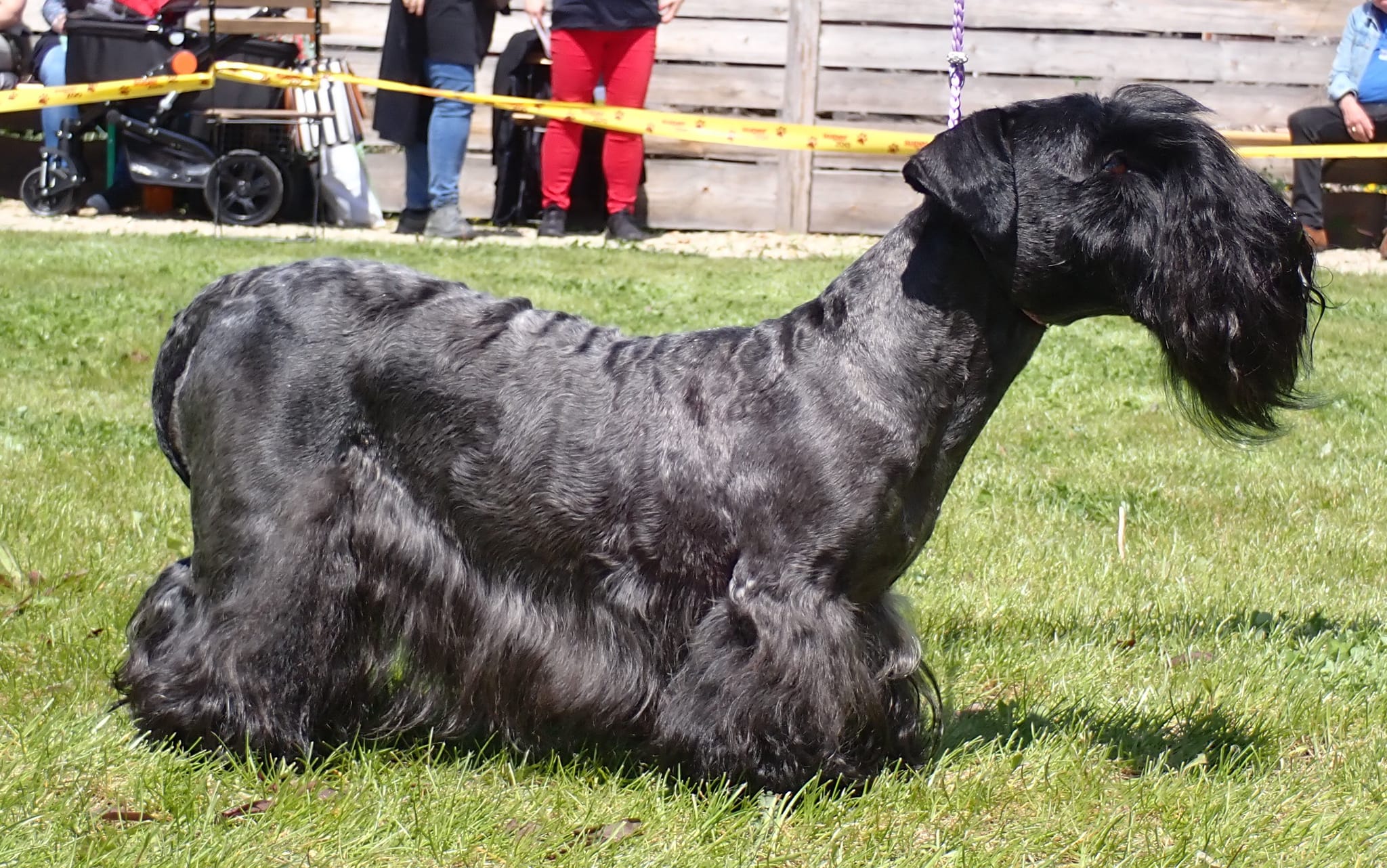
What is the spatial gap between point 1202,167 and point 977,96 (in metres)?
11.6

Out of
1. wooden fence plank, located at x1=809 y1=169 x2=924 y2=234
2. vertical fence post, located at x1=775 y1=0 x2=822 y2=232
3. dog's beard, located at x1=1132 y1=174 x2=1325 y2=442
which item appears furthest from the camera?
wooden fence plank, located at x1=809 y1=169 x2=924 y2=234

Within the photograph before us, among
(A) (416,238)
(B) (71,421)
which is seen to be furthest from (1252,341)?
(A) (416,238)

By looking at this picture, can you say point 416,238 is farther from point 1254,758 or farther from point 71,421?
point 1254,758

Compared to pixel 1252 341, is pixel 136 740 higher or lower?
lower

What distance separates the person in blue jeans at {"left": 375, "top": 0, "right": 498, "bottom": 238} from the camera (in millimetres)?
12031

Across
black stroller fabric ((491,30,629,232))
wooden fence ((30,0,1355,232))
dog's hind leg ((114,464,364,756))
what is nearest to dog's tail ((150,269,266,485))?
dog's hind leg ((114,464,364,756))

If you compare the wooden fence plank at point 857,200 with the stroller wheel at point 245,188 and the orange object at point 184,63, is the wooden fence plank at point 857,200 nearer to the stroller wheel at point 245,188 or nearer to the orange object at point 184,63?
the stroller wheel at point 245,188

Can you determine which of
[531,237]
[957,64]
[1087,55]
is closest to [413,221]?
[531,237]

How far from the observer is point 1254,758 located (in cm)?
366

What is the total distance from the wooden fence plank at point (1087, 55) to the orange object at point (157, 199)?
674cm

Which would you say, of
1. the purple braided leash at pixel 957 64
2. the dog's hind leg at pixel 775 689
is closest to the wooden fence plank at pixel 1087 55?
the purple braided leash at pixel 957 64

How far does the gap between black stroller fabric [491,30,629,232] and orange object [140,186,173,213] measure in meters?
3.24

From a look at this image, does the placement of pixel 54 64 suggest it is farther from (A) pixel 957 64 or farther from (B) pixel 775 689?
(B) pixel 775 689

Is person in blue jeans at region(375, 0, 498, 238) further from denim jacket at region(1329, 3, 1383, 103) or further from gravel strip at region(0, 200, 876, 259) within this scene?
denim jacket at region(1329, 3, 1383, 103)
